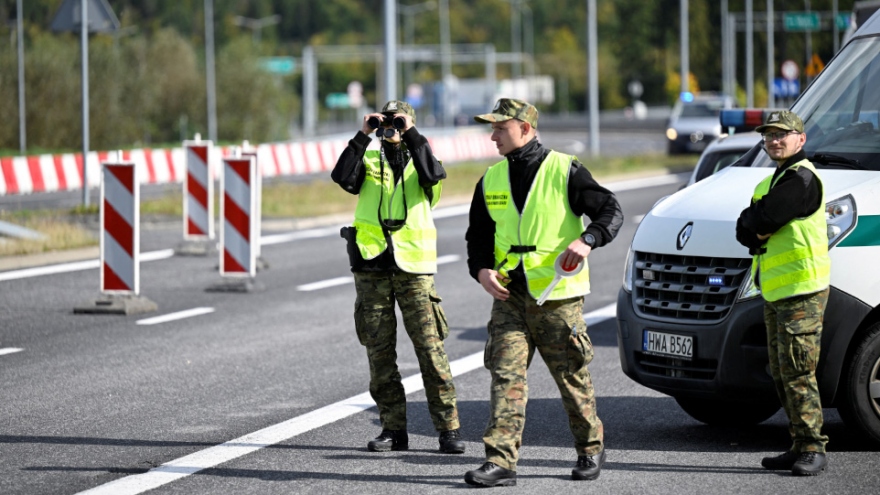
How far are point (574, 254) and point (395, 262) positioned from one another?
121 cm

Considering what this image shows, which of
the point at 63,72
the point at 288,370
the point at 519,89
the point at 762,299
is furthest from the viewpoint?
the point at 519,89

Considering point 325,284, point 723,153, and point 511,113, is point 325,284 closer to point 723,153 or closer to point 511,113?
point 723,153

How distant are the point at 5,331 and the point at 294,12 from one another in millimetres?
143755

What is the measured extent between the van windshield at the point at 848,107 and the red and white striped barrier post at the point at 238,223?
24.8ft

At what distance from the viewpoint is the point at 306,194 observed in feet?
93.4

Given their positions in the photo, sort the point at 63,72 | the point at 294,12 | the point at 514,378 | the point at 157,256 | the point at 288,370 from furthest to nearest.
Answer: the point at 294,12 → the point at 63,72 → the point at 157,256 → the point at 288,370 → the point at 514,378

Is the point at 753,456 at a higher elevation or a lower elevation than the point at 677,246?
lower

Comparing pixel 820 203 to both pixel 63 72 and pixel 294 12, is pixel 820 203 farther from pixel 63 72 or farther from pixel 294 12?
pixel 294 12

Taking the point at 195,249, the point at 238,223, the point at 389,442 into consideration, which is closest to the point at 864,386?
the point at 389,442

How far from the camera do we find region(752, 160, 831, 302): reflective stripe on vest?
7.11m

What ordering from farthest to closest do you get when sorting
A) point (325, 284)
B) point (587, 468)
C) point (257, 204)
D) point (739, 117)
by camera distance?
point (325, 284) → point (257, 204) → point (739, 117) → point (587, 468)

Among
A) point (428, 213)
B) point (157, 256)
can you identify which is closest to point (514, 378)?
point (428, 213)

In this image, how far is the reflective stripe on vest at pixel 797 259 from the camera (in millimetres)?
7105

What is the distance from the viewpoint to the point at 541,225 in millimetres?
6941
